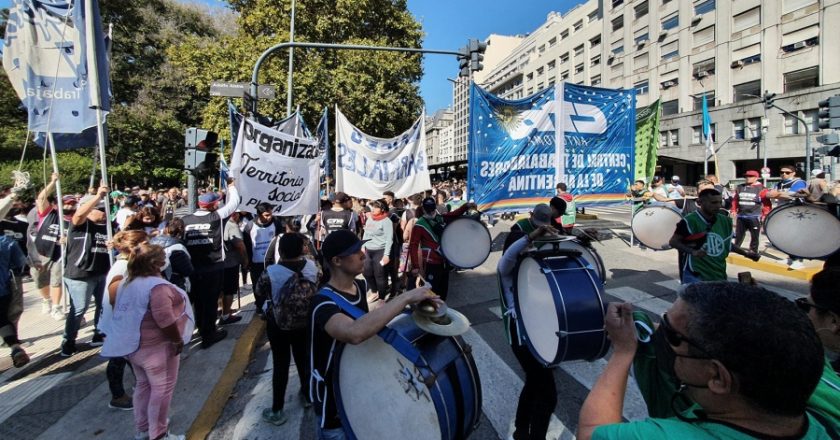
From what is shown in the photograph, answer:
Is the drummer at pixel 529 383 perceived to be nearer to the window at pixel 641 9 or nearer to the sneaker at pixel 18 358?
the sneaker at pixel 18 358

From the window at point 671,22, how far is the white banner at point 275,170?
134 feet

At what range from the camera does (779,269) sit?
7.60 metres

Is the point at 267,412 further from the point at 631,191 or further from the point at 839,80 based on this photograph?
the point at 839,80

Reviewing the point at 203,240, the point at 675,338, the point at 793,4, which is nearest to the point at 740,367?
the point at 675,338

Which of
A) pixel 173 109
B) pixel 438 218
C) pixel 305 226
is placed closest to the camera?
pixel 438 218

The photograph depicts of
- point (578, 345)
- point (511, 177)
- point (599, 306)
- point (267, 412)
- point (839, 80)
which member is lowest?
point (267, 412)

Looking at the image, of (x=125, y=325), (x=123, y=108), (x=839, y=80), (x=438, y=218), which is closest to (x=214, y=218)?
(x=125, y=325)

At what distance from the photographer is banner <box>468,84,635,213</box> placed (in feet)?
24.8

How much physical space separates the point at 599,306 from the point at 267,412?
280 cm

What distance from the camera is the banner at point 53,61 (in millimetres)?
4539

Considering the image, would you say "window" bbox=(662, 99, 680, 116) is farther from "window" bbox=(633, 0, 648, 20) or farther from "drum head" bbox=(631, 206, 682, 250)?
"drum head" bbox=(631, 206, 682, 250)

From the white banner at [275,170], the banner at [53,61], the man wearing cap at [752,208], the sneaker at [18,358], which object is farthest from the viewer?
the man wearing cap at [752,208]

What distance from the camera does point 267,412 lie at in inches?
137

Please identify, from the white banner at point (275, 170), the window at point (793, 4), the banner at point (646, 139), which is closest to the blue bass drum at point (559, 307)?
the white banner at point (275, 170)
